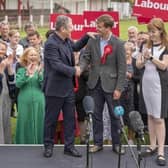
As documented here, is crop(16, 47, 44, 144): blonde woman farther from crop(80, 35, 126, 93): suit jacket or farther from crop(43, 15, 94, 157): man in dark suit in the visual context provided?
crop(80, 35, 126, 93): suit jacket

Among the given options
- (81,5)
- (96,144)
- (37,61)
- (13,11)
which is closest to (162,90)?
(96,144)

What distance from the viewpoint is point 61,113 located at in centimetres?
786

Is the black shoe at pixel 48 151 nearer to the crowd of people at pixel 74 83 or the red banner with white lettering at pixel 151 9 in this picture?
the crowd of people at pixel 74 83

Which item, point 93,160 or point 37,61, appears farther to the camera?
point 37,61

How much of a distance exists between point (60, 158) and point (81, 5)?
40.6m

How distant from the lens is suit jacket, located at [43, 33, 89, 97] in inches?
270

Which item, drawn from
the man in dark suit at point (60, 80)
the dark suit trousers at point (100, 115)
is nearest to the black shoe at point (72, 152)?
the man in dark suit at point (60, 80)

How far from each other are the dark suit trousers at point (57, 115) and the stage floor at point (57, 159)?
230mm

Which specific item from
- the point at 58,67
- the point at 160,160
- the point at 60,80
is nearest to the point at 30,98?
the point at 60,80

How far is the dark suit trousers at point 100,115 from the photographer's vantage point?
23.6 ft

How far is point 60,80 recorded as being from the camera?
7.02 m

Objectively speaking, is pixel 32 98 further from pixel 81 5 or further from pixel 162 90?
pixel 81 5

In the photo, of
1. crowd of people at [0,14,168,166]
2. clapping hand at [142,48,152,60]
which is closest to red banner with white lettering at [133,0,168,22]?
crowd of people at [0,14,168,166]

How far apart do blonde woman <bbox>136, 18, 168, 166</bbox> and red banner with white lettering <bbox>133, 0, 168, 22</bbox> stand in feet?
5.92
